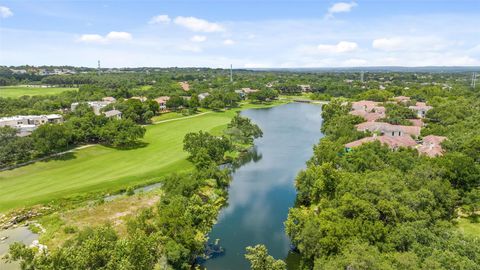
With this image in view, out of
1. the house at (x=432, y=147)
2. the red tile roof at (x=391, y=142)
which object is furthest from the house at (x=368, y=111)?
the red tile roof at (x=391, y=142)

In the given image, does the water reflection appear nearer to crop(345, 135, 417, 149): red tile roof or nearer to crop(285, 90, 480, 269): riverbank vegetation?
crop(345, 135, 417, 149): red tile roof

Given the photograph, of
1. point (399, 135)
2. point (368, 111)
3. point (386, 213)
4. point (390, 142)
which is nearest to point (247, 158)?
point (390, 142)

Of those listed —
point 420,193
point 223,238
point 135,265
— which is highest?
point 420,193

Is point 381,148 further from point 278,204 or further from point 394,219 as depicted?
point 394,219

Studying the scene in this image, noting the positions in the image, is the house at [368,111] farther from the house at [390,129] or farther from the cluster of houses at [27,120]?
the cluster of houses at [27,120]

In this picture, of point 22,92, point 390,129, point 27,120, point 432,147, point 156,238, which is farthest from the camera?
point 22,92

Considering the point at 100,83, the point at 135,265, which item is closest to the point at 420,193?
the point at 135,265

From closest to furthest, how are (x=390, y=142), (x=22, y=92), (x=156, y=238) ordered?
(x=156, y=238) < (x=390, y=142) < (x=22, y=92)

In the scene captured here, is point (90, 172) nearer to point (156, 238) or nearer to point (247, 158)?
point (247, 158)

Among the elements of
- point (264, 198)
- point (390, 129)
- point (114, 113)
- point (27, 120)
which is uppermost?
point (114, 113)
